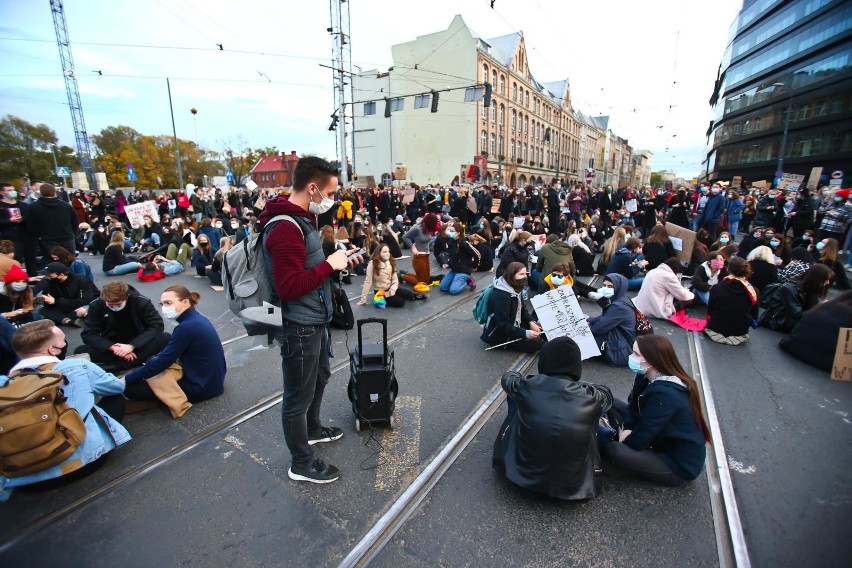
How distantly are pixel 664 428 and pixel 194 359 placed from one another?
440 cm

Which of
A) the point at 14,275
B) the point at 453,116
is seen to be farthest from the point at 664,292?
the point at 453,116

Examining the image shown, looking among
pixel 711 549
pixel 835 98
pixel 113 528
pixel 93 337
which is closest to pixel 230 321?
pixel 93 337

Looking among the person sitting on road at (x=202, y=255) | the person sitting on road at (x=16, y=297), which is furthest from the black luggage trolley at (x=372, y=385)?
the person sitting on road at (x=202, y=255)

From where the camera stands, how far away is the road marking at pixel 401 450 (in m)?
3.23

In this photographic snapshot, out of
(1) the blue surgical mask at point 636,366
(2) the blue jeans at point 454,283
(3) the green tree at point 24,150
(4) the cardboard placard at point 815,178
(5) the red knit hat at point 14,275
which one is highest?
(3) the green tree at point 24,150

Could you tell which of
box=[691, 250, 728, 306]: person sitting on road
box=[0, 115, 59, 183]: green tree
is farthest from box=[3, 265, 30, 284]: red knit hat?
box=[0, 115, 59, 183]: green tree

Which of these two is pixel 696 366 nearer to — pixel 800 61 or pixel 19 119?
pixel 800 61

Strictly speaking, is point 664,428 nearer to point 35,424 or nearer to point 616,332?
point 616,332

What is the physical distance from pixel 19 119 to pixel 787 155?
89.9m

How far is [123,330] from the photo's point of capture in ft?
15.3

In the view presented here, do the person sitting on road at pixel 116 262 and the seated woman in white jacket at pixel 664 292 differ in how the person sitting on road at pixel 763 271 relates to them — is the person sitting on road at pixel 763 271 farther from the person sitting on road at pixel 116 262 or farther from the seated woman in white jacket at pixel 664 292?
the person sitting on road at pixel 116 262

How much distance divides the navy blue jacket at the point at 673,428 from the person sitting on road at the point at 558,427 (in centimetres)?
36

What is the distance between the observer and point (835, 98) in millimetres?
36781

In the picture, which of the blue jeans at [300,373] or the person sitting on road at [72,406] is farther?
the person sitting on road at [72,406]
